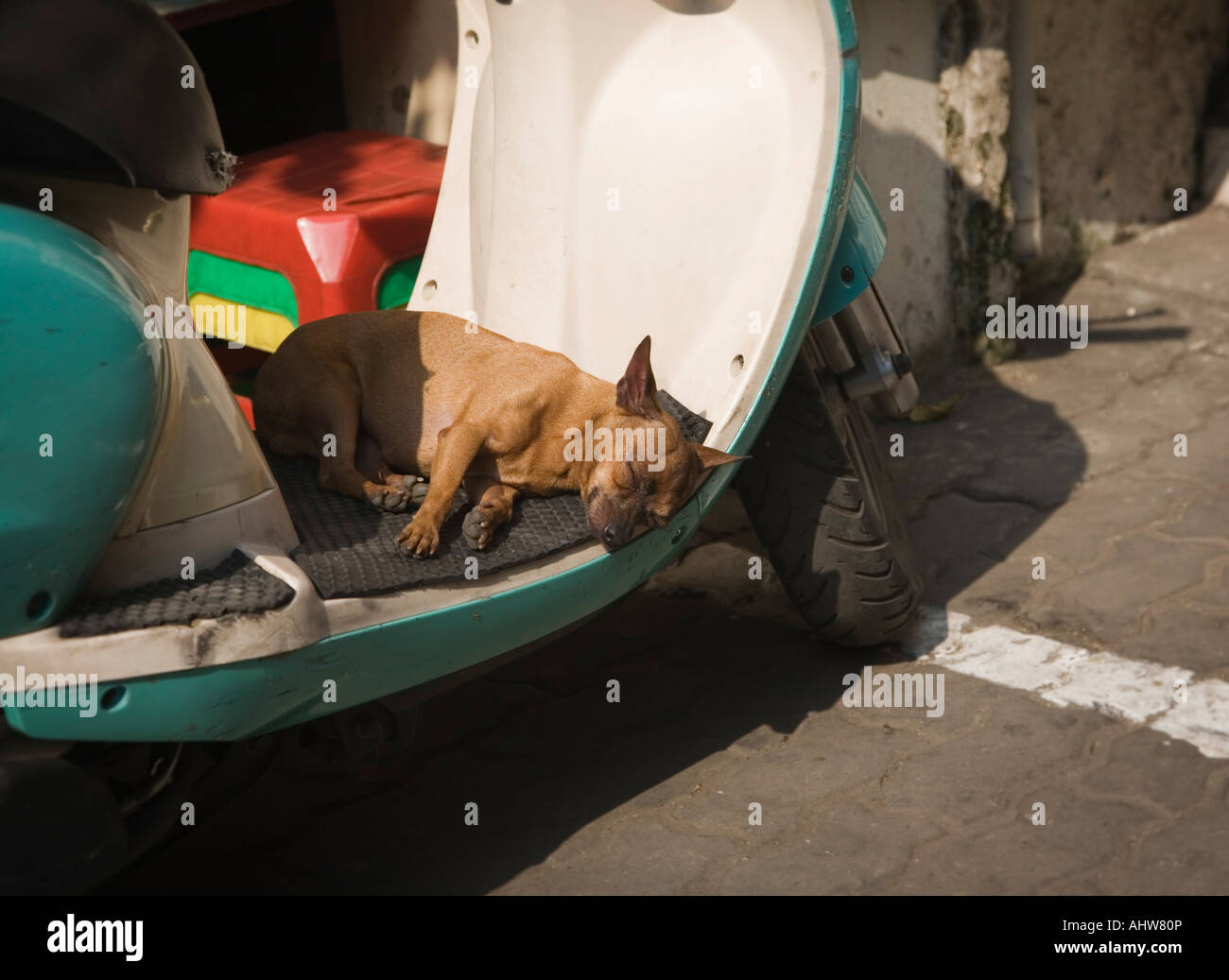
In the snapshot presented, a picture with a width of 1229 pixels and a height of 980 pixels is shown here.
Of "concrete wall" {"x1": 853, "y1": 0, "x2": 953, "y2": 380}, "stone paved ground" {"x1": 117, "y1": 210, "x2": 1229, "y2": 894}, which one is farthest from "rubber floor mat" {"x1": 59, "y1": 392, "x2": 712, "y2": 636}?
"concrete wall" {"x1": 853, "y1": 0, "x2": 953, "y2": 380}

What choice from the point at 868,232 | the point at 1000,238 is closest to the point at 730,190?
the point at 868,232

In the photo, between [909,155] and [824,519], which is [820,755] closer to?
[824,519]

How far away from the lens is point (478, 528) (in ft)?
8.79

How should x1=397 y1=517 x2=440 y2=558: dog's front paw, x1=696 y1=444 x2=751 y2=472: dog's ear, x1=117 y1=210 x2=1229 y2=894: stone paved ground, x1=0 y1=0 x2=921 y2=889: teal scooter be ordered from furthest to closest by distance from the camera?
x1=696 y1=444 x2=751 y2=472: dog's ear → x1=117 y1=210 x2=1229 y2=894: stone paved ground → x1=397 y1=517 x2=440 y2=558: dog's front paw → x1=0 y1=0 x2=921 y2=889: teal scooter

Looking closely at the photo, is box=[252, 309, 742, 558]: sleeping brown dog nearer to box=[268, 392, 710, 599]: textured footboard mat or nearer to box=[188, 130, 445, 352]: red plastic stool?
box=[268, 392, 710, 599]: textured footboard mat

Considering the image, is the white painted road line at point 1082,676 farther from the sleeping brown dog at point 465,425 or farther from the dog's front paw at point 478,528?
the dog's front paw at point 478,528

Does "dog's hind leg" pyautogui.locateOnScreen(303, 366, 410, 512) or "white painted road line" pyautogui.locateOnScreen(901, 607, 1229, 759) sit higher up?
"dog's hind leg" pyautogui.locateOnScreen(303, 366, 410, 512)

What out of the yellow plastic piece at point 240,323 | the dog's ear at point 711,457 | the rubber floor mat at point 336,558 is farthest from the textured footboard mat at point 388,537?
the yellow plastic piece at point 240,323

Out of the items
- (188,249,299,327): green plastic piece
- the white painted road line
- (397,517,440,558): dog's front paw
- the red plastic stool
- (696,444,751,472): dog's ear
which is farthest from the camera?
(188,249,299,327): green plastic piece

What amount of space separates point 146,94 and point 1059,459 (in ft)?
10.6

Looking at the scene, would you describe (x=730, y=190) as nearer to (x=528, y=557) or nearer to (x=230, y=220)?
(x=528, y=557)

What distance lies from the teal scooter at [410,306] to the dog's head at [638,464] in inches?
3.0

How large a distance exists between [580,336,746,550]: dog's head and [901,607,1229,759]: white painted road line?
1.00m

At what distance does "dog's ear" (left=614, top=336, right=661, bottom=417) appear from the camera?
111 inches
